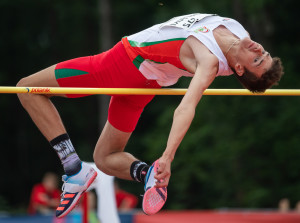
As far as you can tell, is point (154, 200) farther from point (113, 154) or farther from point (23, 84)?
point (23, 84)

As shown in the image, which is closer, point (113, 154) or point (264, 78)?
point (264, 78)

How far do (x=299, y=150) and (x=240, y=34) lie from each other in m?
8.00

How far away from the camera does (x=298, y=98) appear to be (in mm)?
11961

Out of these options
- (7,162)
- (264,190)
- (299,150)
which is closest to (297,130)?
(299,150)

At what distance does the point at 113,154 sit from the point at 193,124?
8748mm

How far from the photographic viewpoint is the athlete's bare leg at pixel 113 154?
4492 mm

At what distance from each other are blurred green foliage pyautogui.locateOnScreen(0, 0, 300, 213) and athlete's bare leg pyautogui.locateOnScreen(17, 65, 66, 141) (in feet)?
25.9

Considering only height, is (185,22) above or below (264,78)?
above

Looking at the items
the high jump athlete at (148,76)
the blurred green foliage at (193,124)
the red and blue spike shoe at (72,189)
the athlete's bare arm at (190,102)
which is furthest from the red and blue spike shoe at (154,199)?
the blurred green foliage at (193,124)

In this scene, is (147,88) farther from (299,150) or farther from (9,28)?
(9,28)

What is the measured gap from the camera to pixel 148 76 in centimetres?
424

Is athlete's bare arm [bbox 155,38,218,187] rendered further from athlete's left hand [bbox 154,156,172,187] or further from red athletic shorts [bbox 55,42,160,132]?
red athletic shorts [bbox 55,42,160,132]

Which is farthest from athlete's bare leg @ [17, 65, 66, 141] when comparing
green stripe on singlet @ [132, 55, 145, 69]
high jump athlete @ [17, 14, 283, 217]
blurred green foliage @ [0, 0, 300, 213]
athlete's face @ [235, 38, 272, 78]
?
blurred green foliage @ [0, 0, 300, 213]

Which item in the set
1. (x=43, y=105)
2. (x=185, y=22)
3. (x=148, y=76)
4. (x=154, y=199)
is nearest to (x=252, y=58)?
(x=185, y=22)
